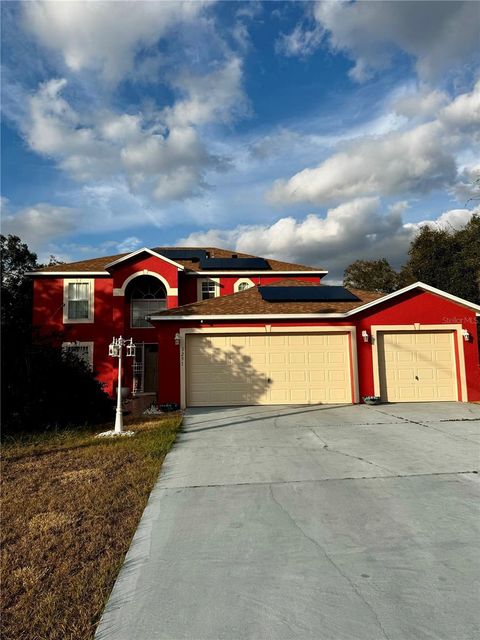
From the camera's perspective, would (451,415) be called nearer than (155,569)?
No

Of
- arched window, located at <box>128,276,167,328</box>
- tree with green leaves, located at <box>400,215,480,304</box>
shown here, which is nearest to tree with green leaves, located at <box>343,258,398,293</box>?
tree with green leaves, located at <box>400,215,480,304</box>

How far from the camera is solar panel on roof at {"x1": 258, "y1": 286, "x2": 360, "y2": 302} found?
45.9 ft

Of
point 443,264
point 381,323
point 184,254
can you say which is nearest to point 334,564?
point 381,323

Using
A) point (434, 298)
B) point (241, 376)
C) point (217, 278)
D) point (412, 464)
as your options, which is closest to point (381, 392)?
point (434, 298)

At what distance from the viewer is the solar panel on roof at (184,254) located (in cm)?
2094

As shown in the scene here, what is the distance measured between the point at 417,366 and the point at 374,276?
2627 centimetres

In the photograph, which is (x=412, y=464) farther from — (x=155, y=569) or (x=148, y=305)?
(x=148, y=305)

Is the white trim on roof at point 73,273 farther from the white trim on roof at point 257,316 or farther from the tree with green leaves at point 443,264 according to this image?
the tree with green leaves at point 443,264

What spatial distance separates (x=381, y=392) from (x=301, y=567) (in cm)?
1013

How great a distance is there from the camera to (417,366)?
12562 millimetres

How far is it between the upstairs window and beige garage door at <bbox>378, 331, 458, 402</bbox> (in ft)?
29.1

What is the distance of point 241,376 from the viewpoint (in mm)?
12445

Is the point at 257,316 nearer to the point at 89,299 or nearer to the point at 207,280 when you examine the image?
the point at 207,280

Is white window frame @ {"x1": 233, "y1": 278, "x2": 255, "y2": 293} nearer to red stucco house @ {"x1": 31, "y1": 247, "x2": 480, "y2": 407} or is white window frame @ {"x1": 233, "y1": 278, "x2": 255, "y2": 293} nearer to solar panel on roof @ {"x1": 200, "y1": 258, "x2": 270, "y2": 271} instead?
solar panel on roof @ {"x1": 200, "y1": 258, "x2": 270, "y2": 271}
